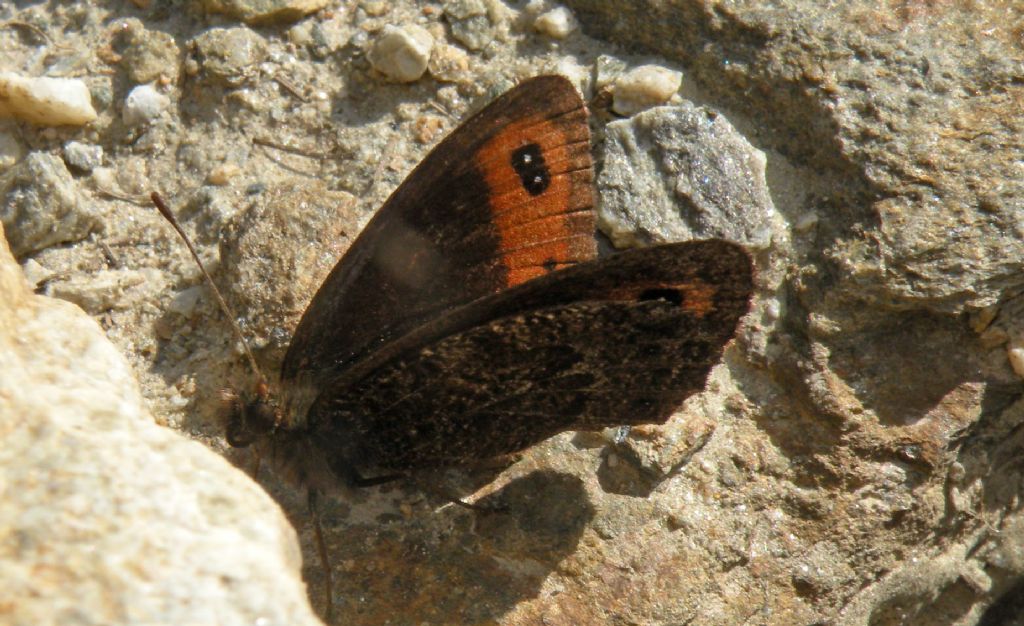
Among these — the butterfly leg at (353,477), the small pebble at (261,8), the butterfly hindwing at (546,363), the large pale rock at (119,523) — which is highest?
the small pebble at (261,8)

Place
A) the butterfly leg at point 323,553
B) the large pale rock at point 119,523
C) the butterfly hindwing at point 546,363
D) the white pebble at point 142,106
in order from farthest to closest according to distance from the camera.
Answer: the white pebble at point 142,106
the butterfly leg at point 323,553
the butterfly hindwing at point 546,363
the large pale rock at point 119,523

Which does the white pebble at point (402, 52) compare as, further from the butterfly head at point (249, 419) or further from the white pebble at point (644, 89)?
the butterfly head at point (249, 419)

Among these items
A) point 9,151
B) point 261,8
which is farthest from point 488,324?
point 9,151

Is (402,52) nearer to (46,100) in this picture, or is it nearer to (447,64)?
(447,64)

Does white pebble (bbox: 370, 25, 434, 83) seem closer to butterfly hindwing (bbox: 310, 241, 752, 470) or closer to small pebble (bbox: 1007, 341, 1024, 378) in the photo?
butterfly hindwing (bbox: 310, 241, 752, 470)

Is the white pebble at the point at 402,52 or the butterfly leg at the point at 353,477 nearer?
the butterfly leg at the point at 353,477

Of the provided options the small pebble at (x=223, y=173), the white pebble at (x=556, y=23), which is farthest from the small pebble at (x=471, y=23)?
the small pebble at (x=223, y=173)
